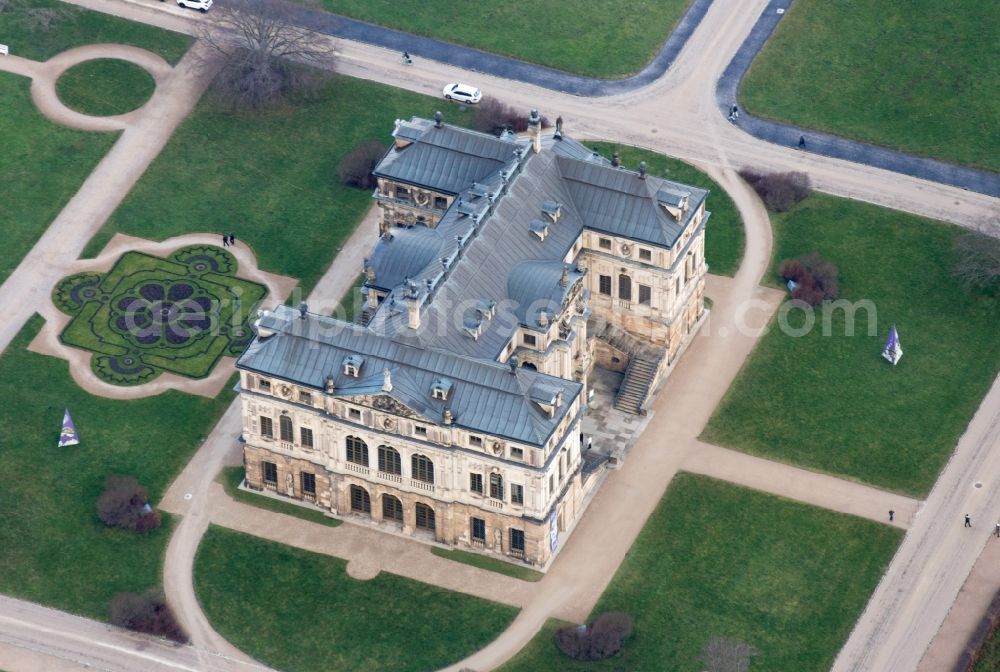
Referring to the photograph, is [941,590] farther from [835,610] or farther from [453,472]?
[453,472]

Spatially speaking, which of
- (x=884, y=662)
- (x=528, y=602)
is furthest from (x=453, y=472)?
(x=884, y=662)

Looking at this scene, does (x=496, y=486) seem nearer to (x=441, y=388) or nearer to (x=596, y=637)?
(x=441, y=388)

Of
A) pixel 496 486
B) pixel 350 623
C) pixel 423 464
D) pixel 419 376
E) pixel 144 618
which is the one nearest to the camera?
pixel 144 618

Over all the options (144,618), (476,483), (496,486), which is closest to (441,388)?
(476,483)

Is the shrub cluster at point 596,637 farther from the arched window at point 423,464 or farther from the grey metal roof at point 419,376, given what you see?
the arched window at point 423,464

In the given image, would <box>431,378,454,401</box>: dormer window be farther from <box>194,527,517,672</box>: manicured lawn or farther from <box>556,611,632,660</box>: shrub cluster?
<box>556,611,632,660</box>: shrub cluster

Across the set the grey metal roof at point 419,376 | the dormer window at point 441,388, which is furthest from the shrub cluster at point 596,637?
the dormer window at point 441,388
